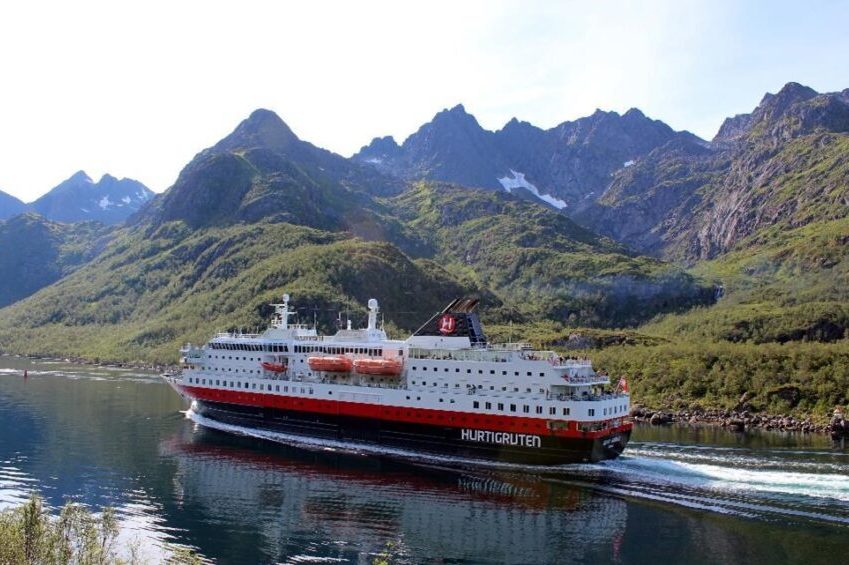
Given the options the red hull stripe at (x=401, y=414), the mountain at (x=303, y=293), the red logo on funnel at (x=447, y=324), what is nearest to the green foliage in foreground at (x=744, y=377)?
the red hull stripe at (x=401, y=414)

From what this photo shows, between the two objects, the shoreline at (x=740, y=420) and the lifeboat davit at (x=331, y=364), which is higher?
the lifeboat davit at (x=331, y=364)

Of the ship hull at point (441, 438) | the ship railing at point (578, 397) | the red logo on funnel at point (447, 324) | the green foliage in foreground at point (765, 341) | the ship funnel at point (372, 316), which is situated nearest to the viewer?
the ship hull at point (441, 438)

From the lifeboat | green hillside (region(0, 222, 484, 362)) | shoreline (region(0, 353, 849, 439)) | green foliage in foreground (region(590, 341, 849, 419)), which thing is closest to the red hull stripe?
the lifeboat

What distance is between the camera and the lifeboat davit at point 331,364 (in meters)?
55.3

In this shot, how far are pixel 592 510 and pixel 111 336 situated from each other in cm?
15497

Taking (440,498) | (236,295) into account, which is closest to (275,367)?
(440,498)

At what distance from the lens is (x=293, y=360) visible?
59906mm

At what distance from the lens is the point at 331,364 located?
55594 millimetres

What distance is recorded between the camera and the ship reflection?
109ft

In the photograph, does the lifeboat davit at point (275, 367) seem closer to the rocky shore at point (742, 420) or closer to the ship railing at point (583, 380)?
the ship railing at point (583, 380)

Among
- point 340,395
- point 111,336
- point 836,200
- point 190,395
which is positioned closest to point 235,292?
point 111,336

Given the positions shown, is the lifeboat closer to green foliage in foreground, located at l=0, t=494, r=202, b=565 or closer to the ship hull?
the ship hull

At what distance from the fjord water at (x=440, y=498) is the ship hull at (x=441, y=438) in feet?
2.91

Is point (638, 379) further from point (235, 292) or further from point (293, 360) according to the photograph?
point (235, 292)
